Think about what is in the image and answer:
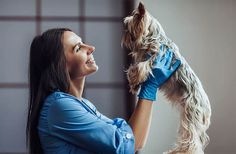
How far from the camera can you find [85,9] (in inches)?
118

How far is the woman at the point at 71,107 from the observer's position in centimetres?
124

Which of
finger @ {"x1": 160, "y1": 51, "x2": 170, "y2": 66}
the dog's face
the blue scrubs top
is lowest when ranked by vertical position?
the blue scrubs top

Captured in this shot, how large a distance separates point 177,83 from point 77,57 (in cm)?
36

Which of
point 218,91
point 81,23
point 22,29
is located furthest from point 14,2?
point 218,91

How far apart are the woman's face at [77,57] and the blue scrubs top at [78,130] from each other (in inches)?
4.1

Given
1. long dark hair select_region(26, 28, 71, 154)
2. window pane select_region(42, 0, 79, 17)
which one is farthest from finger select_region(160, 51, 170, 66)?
window pane select_region(42, 0, 79, 17)

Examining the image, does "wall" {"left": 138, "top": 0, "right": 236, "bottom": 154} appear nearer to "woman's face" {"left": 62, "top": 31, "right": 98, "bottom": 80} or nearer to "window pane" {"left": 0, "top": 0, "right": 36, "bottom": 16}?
"window pane" {"left": 0, "top": 0, "right": 36, "bottom": 16}

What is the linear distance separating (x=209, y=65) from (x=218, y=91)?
0.58 feet

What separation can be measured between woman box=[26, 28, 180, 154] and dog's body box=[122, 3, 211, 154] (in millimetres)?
55

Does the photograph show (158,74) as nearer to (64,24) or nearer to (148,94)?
(148,94)

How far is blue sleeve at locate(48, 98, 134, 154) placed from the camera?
1223 mm

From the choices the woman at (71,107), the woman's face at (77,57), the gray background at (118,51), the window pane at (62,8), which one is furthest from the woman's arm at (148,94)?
the window pane at (62,8)

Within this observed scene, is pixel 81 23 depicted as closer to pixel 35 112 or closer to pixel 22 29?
pixel 22 29

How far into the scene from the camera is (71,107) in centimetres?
125
